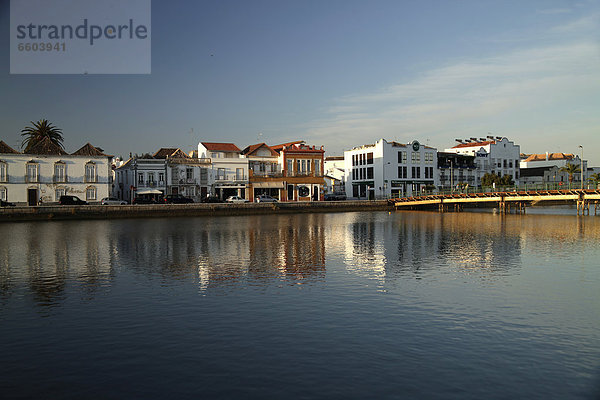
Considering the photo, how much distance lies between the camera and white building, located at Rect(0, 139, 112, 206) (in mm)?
70188

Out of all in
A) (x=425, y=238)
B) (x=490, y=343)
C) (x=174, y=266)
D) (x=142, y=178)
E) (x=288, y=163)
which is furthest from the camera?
(x=288, y=163)

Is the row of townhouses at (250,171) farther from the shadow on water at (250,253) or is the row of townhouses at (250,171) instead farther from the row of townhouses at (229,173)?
the shadow on water at (250,253)

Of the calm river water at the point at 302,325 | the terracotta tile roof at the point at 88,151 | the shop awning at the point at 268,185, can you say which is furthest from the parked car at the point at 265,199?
the calm river water at the point at 302,325

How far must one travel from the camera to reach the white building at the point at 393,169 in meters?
101

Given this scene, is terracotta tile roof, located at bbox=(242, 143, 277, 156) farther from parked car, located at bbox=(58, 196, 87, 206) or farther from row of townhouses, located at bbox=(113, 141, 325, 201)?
parked car, located at bbox=(58, 196, 87, 206)

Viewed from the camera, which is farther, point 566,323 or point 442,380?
point 566,323

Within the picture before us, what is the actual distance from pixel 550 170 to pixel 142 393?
142 m

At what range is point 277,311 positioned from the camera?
16.8 m

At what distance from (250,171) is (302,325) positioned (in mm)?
72096

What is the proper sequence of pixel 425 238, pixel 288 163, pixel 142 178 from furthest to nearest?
1. pixel 288 163
2. pixel 142 178
3. pixel 425 238

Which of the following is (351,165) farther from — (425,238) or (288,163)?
(425,238)

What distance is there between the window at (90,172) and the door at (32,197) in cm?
720

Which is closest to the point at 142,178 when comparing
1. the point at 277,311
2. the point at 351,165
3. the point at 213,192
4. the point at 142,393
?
the point at 213,192

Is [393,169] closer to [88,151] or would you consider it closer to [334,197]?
[334,197]
